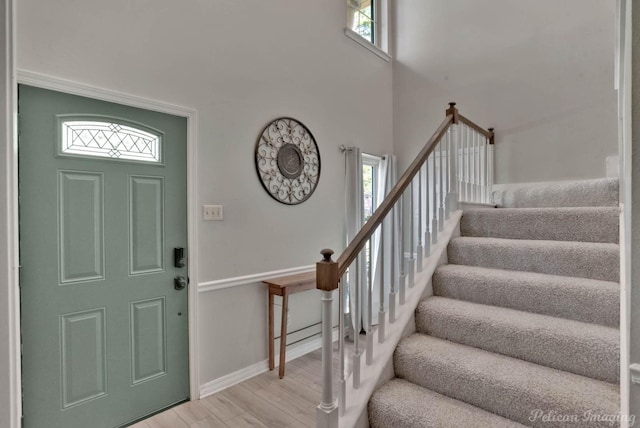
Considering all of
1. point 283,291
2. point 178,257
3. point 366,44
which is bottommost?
point 283,291

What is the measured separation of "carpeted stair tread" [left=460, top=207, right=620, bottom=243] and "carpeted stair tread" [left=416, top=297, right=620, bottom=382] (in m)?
0.73

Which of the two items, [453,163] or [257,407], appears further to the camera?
[453,163]

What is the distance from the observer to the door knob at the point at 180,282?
2.31 metres

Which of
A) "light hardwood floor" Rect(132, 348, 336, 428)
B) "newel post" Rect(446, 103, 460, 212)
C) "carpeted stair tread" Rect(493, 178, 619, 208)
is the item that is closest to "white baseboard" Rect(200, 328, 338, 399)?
"light hardwood floor" Rect(132, 348, 336, 428)

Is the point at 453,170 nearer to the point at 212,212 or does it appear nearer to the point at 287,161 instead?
the point at 287,161

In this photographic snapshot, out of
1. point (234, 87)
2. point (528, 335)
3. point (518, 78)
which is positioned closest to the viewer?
point (528, 335)

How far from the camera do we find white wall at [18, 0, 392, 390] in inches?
77.3

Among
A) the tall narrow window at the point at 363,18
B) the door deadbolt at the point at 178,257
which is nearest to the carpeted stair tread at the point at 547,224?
the door deadbolt at the point at 178,257

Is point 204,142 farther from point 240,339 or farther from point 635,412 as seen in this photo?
point 635,412

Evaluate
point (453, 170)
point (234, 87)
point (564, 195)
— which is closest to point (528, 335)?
point (453, 170)

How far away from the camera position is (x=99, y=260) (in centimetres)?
198

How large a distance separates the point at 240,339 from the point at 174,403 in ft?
1.99

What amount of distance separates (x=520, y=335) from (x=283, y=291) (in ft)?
5.42

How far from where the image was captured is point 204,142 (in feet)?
8.04
